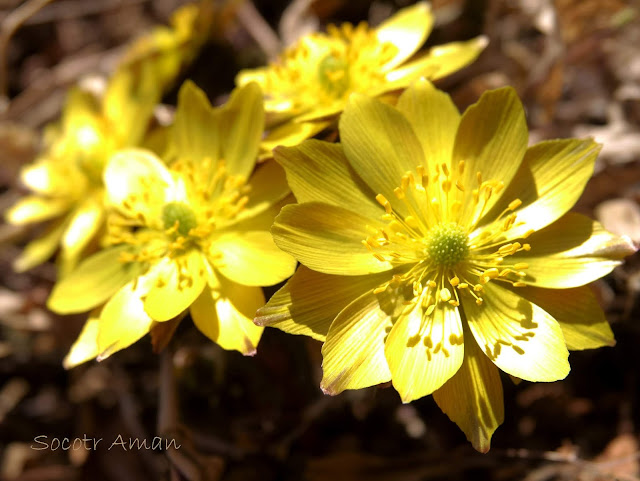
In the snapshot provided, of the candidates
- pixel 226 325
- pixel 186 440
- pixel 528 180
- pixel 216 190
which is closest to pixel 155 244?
pixel 216 190

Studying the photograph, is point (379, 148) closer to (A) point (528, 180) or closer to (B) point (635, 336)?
(A) point (528, 180)

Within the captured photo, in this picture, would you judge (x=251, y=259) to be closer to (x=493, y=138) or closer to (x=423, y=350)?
(x=423, y=350)

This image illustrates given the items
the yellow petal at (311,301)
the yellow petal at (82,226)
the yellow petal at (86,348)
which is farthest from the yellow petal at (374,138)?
the yellow petal at (82,226)

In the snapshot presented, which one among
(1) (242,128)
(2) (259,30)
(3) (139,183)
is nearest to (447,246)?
(1) (242,128)

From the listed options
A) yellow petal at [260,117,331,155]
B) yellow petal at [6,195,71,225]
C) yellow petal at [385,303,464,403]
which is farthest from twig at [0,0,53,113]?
yellow petal at [385,303,464,403]

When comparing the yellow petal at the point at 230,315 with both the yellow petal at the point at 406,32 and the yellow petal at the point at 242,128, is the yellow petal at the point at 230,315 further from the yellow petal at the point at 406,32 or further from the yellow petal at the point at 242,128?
the yellow petal at the point at 406,32

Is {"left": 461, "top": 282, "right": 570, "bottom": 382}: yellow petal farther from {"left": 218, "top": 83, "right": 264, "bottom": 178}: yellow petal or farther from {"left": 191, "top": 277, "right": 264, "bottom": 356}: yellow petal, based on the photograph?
{"left": 218, "top": 83, "right": 264, "bottom": 178}: yellow petal

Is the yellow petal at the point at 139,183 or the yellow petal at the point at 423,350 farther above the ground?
the yellow petal at the point at 139,183


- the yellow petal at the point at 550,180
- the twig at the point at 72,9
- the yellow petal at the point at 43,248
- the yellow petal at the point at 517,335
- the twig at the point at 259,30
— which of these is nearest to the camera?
the yellow petal at the point at 517,335
